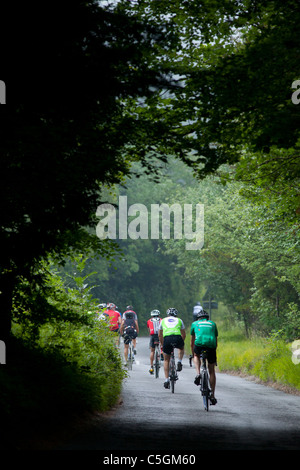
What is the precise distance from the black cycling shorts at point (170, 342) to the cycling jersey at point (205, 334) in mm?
3345

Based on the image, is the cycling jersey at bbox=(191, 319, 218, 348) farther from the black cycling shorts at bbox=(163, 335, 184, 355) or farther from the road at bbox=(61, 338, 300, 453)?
the black cycling shorts at bbox=(163, 335, 184, 355)

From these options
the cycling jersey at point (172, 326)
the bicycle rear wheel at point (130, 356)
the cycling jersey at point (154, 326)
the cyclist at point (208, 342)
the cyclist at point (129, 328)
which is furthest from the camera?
the bicycle rear wheel at point (130, 356)

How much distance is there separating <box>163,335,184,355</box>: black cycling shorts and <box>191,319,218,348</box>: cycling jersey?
3345 millimetres

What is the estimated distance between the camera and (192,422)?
12031 mm

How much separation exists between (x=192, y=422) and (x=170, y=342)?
5912 mm

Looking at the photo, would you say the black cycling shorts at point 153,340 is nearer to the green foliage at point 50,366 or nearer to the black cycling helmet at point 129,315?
the black cycling helmet at point 129,315

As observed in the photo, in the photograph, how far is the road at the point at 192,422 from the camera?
9.22 m

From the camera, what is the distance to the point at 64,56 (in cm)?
1062

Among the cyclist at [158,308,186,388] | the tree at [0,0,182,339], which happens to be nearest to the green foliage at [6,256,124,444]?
the tree at [0,0,182,339]

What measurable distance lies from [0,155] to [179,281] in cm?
6546

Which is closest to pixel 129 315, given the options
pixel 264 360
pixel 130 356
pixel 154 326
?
pixel 130 356

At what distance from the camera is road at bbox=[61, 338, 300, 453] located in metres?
9.22

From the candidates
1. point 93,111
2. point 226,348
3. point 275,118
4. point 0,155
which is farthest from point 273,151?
point 226,348

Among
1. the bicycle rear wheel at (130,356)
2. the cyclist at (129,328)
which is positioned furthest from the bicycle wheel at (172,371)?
the bicycle rear wheel at (130,356)
